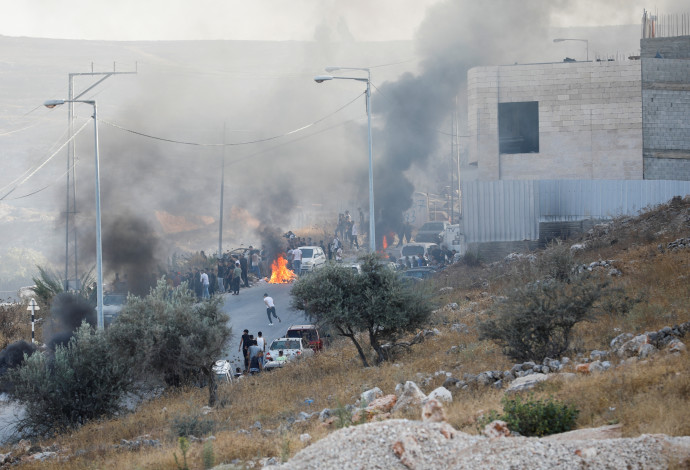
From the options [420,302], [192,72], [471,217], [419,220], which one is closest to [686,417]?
[420,302]

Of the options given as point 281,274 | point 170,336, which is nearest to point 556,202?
point 281,274

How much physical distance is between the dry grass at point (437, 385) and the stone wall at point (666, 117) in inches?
494

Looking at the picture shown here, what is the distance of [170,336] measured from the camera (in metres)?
15.0

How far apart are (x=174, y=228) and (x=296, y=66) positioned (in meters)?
69.2

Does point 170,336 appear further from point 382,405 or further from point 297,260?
point 297,260

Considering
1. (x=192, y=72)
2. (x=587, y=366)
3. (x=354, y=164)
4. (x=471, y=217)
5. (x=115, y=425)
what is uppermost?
(x=192, y=72)

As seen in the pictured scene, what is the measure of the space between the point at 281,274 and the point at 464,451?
85.4 feet

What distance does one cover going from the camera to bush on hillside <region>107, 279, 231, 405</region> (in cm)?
1479

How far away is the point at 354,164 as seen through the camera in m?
63.1

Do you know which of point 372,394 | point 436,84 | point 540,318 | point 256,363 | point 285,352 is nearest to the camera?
point 372,394

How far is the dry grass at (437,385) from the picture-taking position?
8609 millimetres

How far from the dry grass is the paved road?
2957 millimetres

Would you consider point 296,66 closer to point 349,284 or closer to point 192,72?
point 192,72

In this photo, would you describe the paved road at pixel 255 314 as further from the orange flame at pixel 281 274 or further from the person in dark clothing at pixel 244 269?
the orange flame at pixel 281 274
